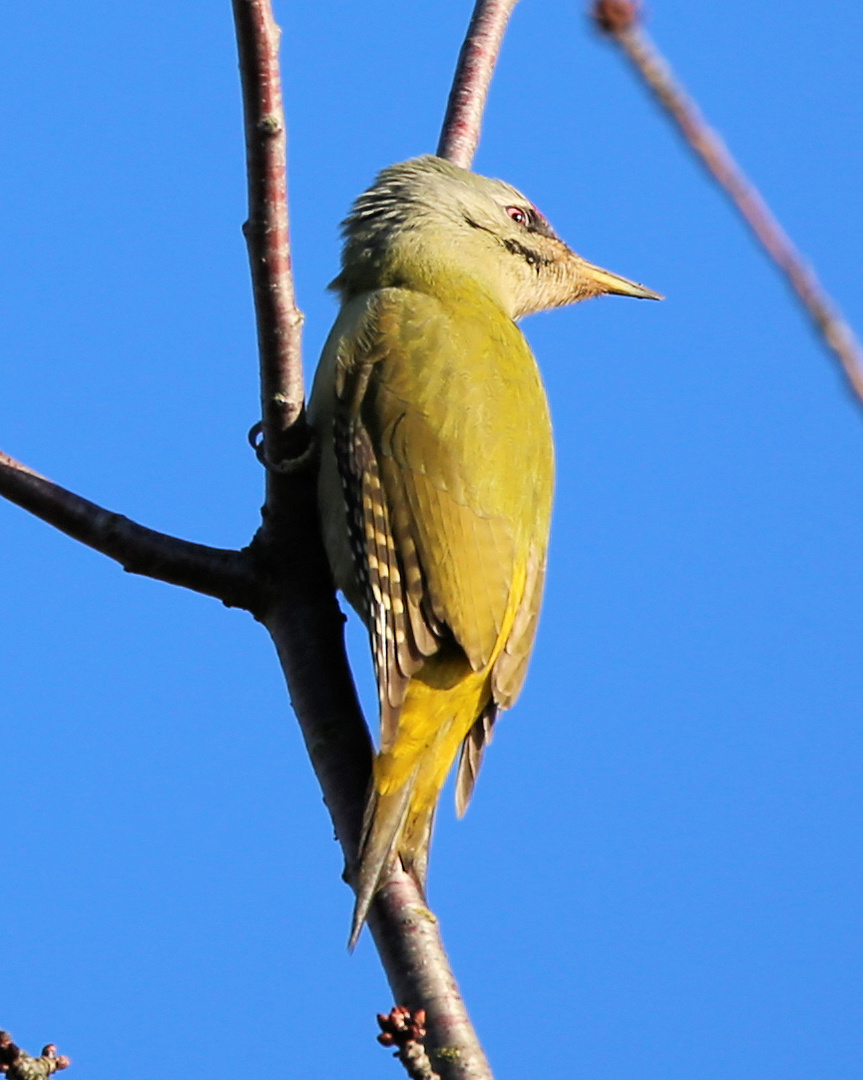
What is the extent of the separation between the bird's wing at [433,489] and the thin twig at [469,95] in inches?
56.6

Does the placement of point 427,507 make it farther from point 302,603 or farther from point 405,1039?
point 405,1039

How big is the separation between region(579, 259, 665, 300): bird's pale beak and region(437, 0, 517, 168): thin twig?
695mm

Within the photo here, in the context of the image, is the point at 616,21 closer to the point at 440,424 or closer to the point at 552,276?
the point at 440,424

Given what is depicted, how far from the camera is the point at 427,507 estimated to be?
4.34m

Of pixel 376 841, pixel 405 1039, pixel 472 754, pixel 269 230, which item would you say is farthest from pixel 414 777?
pixel 269 230

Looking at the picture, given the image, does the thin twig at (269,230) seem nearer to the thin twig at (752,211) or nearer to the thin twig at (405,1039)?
the thin twig at (405,1039)

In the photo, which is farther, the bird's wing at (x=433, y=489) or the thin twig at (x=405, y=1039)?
the bird's wing at (x=433, y=489)

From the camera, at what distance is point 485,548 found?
4.32m

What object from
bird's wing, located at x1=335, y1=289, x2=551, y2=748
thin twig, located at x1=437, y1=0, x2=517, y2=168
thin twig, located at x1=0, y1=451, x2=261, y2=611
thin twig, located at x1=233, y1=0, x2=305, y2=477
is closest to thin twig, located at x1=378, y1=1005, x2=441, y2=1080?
bird's wing, located at x1=335, y1=289, x2=551, y2=748

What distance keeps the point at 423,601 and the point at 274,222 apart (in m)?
1.20

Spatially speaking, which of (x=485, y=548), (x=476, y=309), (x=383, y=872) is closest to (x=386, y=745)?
(x=383, y=872)

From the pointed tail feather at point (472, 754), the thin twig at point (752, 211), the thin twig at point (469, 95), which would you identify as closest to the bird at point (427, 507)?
the pointed tail feather at point (472, 754)

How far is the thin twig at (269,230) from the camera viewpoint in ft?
11.2

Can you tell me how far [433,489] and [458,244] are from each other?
4.73ft
